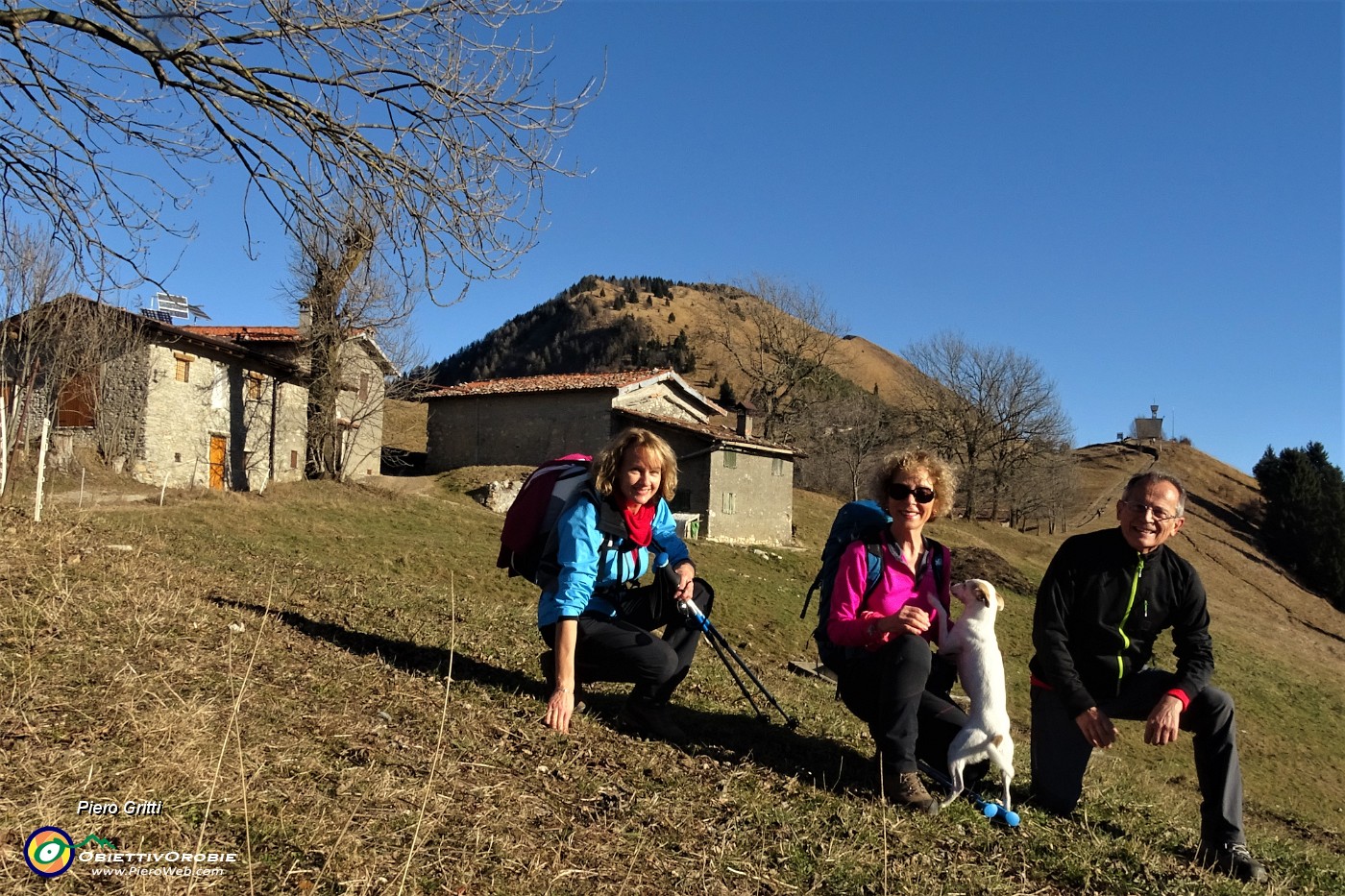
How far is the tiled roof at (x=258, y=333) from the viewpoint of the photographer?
2939 cm

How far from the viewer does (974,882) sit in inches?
118

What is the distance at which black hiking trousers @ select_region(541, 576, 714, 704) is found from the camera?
13.6 ft

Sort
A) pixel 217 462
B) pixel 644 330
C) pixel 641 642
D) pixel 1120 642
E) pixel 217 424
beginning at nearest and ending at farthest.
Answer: pixel 1120 642 < pixel 641 642 < pixel 217 424 < pixel 217 462 < pixel 644 330

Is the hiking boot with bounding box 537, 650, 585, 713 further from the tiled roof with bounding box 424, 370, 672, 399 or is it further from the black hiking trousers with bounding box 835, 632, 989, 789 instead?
the tiled roof with bounding box 424, 370, 672, 399

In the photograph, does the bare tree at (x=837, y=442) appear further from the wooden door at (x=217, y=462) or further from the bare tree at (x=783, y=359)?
the wooden door at (x=217, y=462)

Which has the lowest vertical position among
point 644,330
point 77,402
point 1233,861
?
point 1233,861

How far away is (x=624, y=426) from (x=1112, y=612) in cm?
2967

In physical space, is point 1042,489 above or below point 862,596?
above

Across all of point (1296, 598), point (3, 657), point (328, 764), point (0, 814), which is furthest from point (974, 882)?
point (1296, 598)

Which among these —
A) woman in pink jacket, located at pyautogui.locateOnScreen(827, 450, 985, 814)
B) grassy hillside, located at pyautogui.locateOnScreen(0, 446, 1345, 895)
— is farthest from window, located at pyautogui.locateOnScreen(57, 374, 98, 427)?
woman in pink jacket, located at pyautogui.locateOnScreen(827, 450, 985, 814)

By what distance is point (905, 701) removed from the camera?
3607 mm

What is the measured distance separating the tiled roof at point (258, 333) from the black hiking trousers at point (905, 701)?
29210mm

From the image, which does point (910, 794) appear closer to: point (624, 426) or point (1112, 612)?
point (1112, 612)

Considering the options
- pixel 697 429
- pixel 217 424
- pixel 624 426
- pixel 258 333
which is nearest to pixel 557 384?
pixel 624 426
